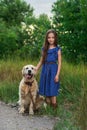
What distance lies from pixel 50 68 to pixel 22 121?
1.51m

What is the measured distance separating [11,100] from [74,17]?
5251mm

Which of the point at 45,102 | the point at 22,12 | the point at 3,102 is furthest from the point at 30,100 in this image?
the point at 22,12

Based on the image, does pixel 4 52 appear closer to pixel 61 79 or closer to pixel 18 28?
pixel 18 28

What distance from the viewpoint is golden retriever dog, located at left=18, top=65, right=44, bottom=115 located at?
1019 centimetres

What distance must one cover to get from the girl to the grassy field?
0.34 m

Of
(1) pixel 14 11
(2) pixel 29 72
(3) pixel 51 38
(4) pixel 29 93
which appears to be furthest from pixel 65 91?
(1) pixel 14 11

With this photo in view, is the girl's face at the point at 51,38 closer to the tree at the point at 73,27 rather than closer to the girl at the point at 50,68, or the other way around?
the girl at the point at 50,68

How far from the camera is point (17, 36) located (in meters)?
23.8

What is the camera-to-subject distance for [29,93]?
34.0 feet

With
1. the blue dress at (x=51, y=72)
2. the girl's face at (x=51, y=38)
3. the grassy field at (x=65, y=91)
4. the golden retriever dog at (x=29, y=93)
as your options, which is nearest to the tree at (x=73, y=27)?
the grassy field at (x=65, y=91)

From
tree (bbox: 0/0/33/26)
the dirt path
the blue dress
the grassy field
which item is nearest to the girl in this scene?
the blue dress

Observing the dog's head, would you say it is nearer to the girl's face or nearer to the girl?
the girl

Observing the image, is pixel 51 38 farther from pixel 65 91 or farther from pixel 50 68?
pixel 65 91

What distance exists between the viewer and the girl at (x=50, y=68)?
10430mm
